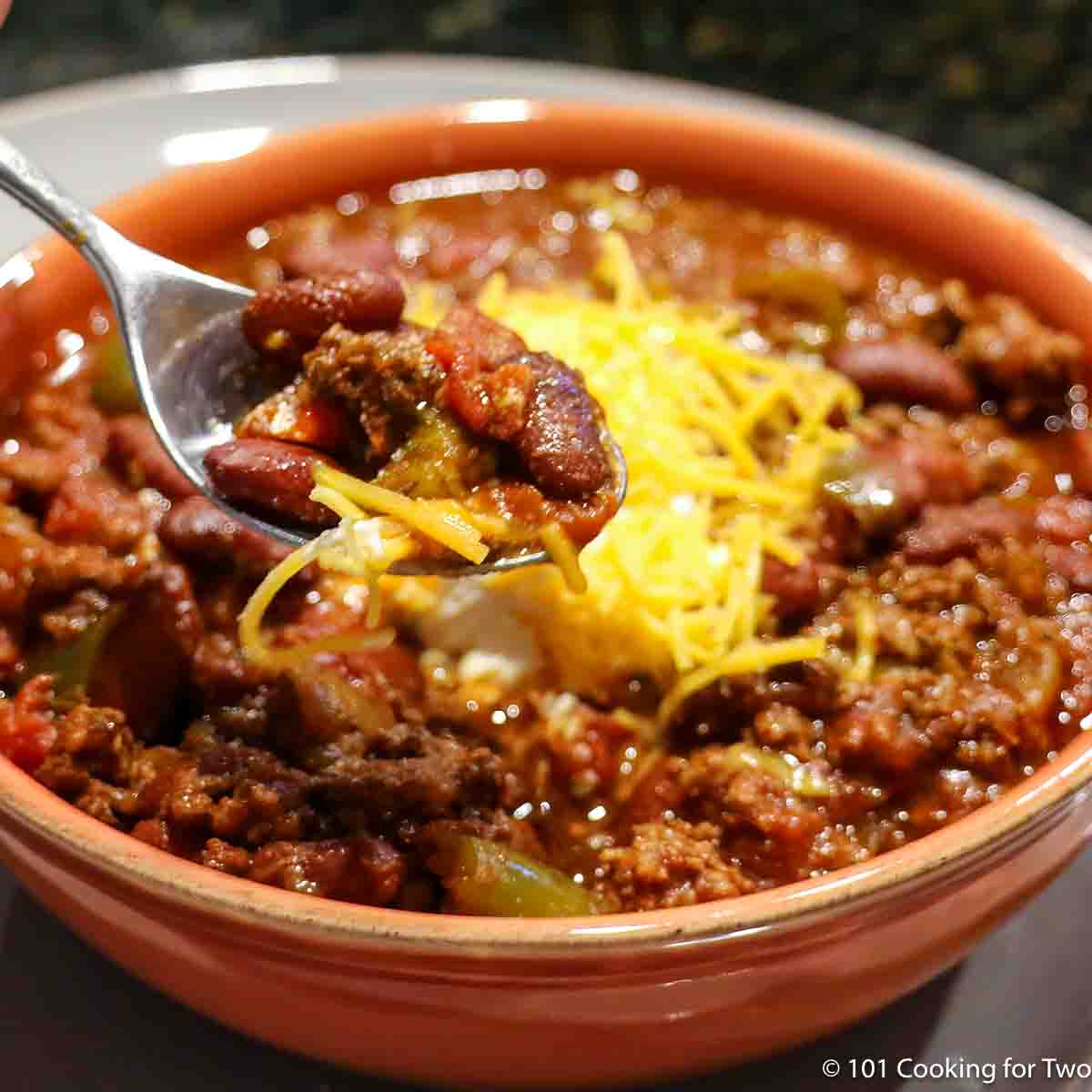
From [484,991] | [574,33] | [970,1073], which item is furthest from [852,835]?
[574,33]

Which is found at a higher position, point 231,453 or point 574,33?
point 574,33

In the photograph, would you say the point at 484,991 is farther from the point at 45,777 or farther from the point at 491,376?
the point at 491,376

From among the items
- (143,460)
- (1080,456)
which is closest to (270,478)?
(143,460)

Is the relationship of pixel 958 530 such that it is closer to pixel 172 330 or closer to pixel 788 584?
pixel 788 584

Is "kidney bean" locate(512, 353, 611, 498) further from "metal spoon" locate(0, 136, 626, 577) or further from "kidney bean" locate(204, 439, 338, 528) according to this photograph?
"kidney bean" locate(204, 439, 338, 528)

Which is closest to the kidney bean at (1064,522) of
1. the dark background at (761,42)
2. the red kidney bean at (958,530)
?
the red kidney bean at (958,530)

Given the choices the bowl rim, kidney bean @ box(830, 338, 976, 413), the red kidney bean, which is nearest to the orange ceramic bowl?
the bowl rim
